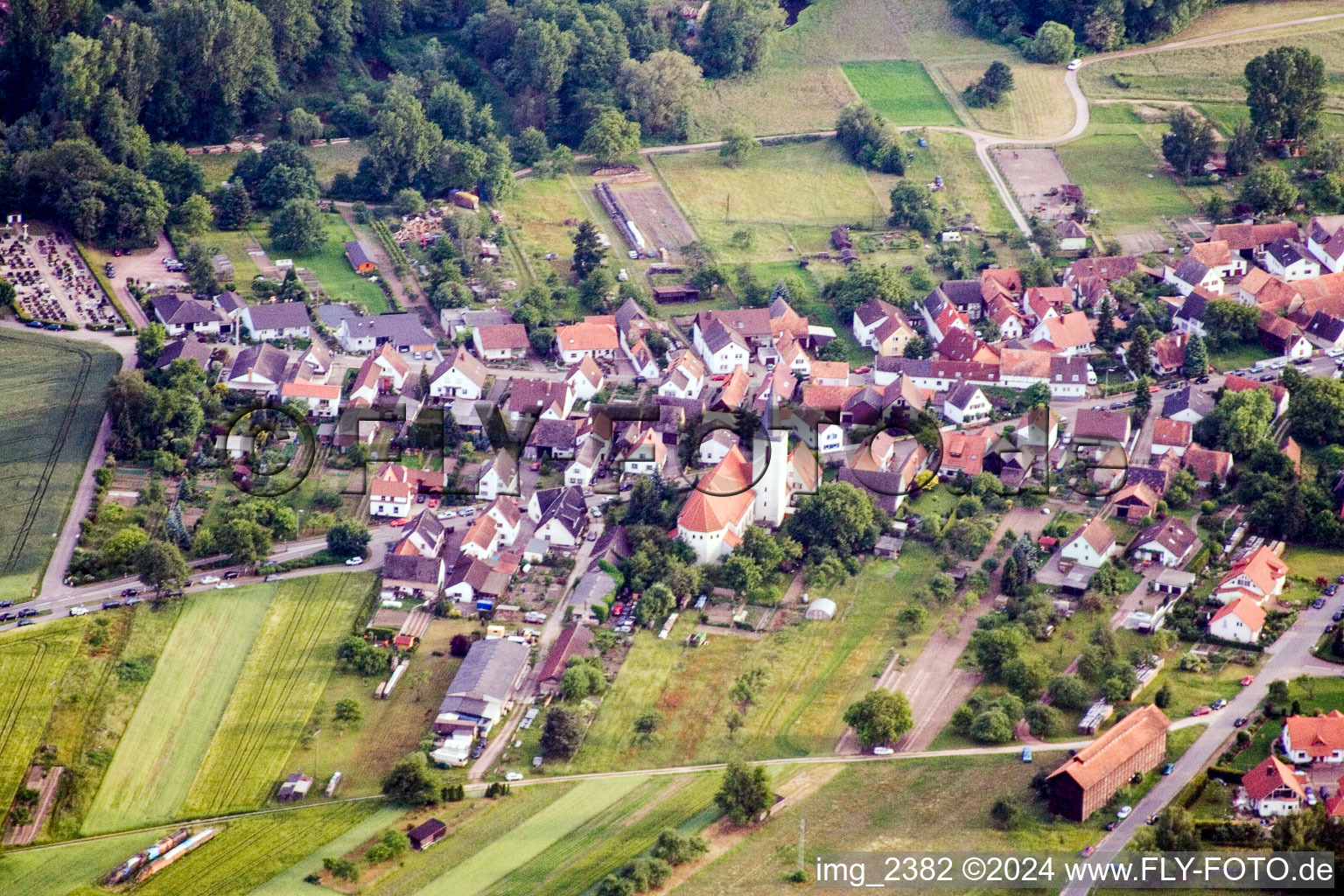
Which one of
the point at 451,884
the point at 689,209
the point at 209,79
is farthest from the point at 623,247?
the point at 451,884

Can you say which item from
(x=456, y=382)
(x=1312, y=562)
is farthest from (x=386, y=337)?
(x=1312, y=562)

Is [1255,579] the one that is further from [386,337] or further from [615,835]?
[386,337]

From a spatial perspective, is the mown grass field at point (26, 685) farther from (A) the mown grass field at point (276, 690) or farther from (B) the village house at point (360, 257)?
(B) the village house at point (360, 257)

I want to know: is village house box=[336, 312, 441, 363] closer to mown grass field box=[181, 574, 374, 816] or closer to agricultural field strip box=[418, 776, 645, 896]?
mown grass field box=[181, 574, 374, 816]

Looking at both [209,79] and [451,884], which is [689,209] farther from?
[451,884]

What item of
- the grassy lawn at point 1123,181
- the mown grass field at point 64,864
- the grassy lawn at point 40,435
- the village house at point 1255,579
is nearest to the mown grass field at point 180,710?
the mown grass field at point 64,864
